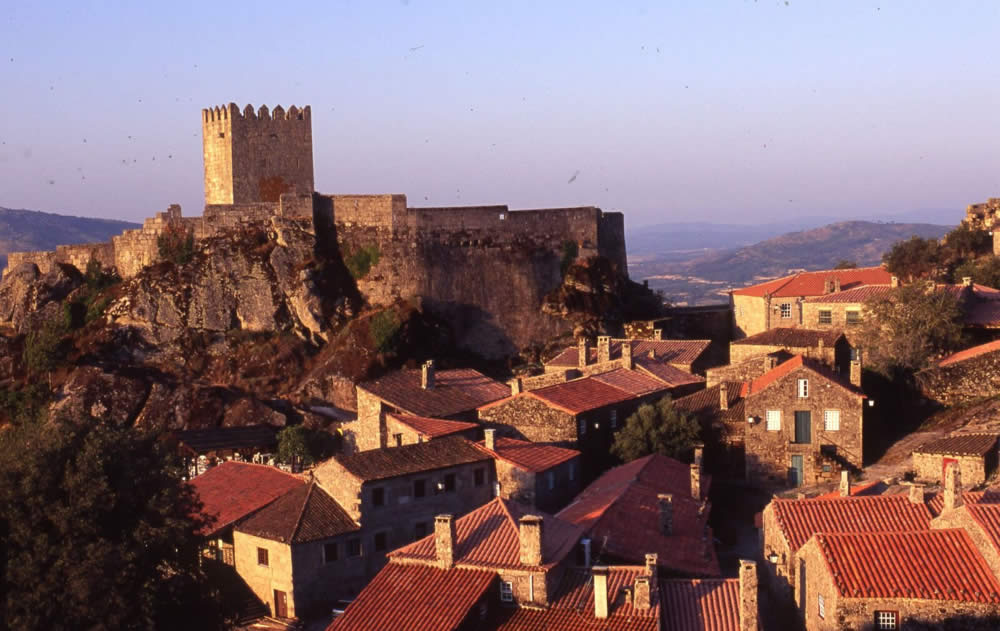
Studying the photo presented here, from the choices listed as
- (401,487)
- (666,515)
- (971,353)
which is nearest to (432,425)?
(401,487)

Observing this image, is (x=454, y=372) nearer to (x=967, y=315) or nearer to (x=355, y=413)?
(x=355, y=413)

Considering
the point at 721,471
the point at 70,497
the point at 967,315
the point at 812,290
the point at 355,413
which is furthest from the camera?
the point at 812,290

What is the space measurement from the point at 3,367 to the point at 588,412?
3013 centimetres

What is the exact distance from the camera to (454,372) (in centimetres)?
4678

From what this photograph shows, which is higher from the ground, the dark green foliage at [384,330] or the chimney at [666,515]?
the dark green foliage at [384,330]

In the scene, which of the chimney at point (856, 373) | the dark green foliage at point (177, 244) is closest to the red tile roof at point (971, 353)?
the chimney at point (856, 373)

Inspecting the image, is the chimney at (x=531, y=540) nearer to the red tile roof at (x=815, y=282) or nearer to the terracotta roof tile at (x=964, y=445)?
the terracotta roof tile at (x=964, y=445)

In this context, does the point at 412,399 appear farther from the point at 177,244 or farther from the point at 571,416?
the point at 177,244

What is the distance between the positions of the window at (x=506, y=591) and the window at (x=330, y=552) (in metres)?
7.99

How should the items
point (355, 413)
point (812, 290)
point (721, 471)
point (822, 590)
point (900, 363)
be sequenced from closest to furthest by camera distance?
point (822, 590) → point (721, 471) → point (900, 363) → point (355, 413) → point (812, 290)

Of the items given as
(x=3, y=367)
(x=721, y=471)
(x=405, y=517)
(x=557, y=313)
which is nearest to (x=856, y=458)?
(x=721, y=471)

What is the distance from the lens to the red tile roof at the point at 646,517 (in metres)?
27.3

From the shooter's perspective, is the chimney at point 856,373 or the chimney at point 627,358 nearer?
the chimney at point 856,373

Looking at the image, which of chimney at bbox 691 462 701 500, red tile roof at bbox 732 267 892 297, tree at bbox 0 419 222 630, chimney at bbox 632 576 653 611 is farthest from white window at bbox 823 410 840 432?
tree at bbox 0 419 222 630
